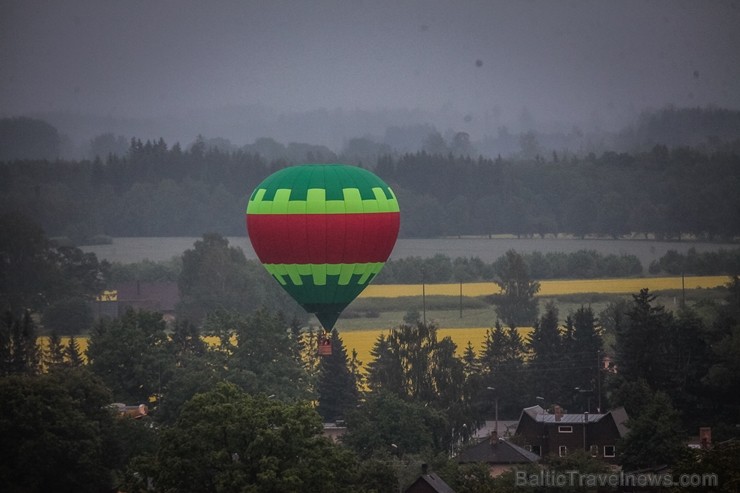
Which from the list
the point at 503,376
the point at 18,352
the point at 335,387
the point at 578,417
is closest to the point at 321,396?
the point at 335,387

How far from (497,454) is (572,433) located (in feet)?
10.7

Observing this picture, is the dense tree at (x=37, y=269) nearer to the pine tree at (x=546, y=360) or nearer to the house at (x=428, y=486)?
the pine tree at (x=546, y=360)

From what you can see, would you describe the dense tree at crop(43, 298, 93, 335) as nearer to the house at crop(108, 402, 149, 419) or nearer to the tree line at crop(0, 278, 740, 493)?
the tree line at crop(0, 278, 740, 493)

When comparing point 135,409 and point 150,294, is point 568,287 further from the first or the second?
point 135,409

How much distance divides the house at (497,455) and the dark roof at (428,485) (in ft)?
18.1

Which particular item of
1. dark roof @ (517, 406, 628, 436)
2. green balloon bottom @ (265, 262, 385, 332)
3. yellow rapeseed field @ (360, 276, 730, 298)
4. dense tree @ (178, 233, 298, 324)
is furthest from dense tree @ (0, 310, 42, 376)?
yellow rapeseed field @ (360, 276, 730, 298)

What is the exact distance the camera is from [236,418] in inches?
1070

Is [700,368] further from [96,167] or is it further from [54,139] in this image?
[54,139]

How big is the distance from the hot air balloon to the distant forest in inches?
2276

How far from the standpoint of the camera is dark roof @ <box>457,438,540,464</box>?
36.0 metres

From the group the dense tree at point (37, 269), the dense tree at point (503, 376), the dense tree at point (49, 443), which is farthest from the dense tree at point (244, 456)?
the dense tree at point (37, 269)

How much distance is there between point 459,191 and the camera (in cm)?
10462

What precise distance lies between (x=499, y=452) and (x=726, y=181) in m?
64.6

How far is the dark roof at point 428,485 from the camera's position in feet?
96.1
